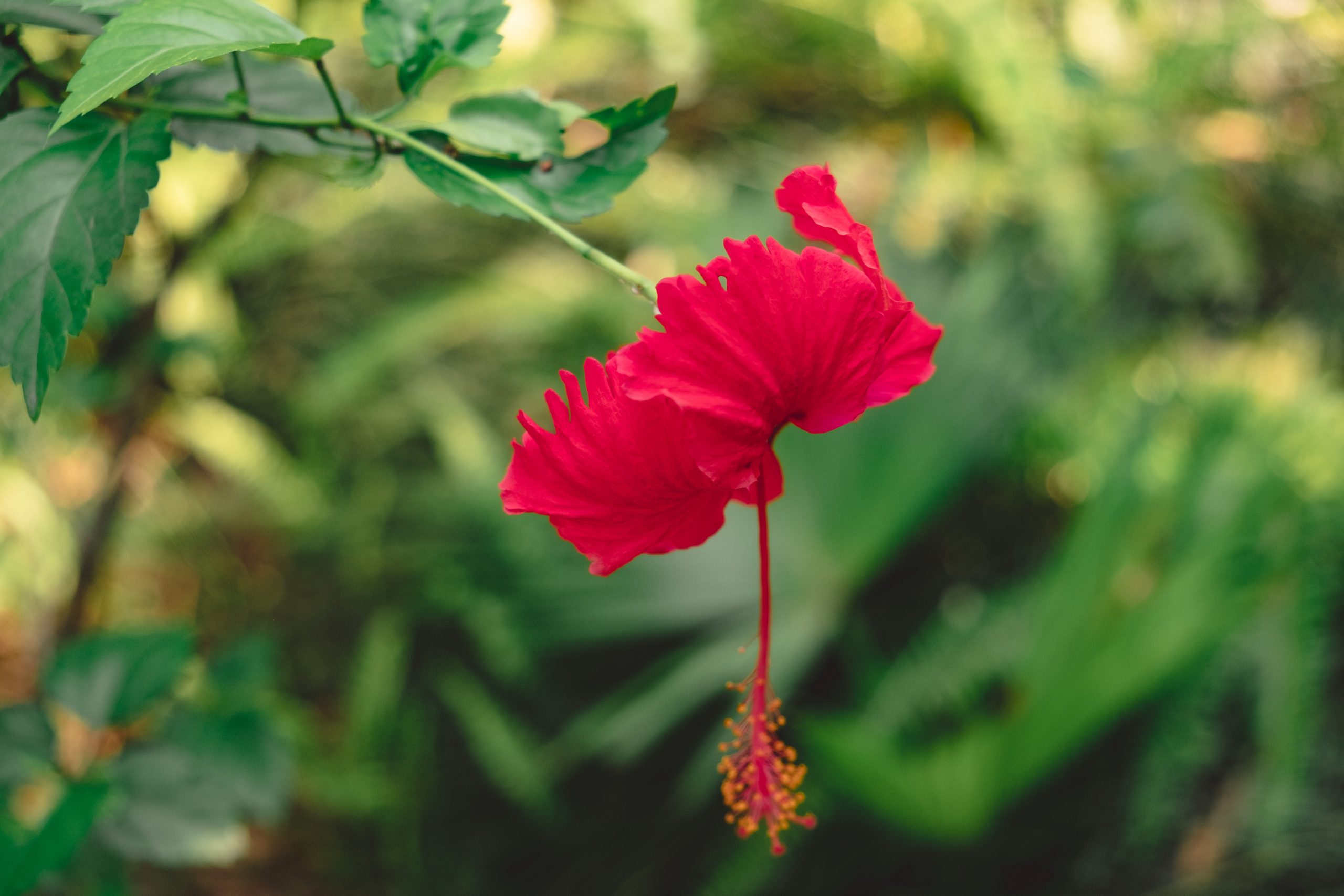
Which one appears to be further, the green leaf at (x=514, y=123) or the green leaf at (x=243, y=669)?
the green leaf at (x=243, y=669)

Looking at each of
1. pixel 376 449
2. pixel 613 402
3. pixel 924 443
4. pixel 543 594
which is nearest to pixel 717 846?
pixel 543 594

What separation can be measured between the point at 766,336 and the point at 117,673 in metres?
0.56

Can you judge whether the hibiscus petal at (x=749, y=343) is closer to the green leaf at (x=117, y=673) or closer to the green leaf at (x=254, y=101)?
the green leaf at (x=254, y=101)

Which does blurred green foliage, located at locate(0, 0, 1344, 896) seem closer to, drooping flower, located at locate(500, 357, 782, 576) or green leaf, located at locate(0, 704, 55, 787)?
green leaf, located at locate(0, 704, 55, 787)

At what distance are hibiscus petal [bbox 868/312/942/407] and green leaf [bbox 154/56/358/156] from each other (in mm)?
244

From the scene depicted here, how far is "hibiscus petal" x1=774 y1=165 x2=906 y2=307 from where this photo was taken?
309 millimetres

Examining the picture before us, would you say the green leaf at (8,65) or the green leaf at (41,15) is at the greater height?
the green leaf at (41,15)

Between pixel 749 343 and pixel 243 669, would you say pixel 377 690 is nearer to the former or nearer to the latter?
pixel 243 669

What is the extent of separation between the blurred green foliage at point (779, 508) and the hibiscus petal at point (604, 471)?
39 centimetres

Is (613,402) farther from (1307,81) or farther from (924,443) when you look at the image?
(1307,81)

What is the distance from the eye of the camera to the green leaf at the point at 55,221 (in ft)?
0.96

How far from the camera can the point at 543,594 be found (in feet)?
4.08

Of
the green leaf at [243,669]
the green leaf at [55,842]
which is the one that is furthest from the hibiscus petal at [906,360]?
the green leaf at [243,669]

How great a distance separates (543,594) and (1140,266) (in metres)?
1.17
